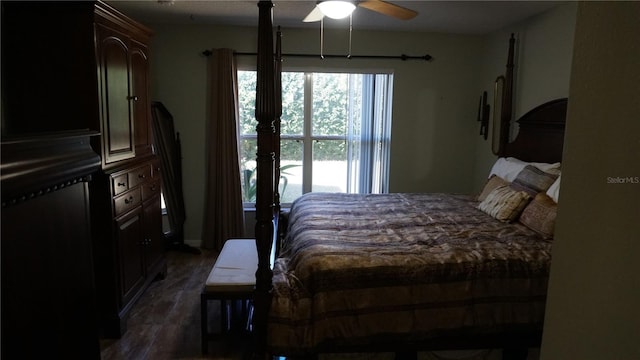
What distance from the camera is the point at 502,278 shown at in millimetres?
2113

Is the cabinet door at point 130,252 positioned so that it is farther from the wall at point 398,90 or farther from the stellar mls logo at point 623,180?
the stellar mls logo at point 623,180

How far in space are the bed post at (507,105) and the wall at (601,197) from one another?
11.3 feet

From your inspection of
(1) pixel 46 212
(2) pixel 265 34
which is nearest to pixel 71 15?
(2) pixel 265 34

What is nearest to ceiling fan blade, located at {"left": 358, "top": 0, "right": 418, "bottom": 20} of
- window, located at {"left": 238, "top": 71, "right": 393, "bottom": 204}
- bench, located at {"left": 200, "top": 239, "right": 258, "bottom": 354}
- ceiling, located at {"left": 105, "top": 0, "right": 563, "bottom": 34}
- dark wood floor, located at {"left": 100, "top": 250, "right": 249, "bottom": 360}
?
ceiling, located at {"left": 105, "top": 0, "right": 563, "bottom": 34}

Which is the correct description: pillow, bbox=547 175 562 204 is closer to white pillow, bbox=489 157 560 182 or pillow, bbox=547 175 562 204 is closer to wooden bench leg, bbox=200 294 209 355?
white pillow, bbox=489 157 560 182

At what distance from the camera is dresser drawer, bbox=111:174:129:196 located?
2609 millimetres

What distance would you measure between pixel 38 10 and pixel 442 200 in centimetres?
310

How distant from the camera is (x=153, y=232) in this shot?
11.0 ft

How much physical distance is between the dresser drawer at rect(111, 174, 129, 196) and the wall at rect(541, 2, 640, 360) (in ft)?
8.28

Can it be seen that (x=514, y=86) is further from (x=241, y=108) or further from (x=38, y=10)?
(x=38, y=10)

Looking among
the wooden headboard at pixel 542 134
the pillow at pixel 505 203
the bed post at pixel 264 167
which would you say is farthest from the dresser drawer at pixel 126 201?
the wooden headboard at pixel 542 134

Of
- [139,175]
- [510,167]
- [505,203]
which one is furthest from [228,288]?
[510,167]

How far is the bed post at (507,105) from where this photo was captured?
3.79 m

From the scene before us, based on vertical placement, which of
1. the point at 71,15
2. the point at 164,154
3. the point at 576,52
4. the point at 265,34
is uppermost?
the point at 71,15
